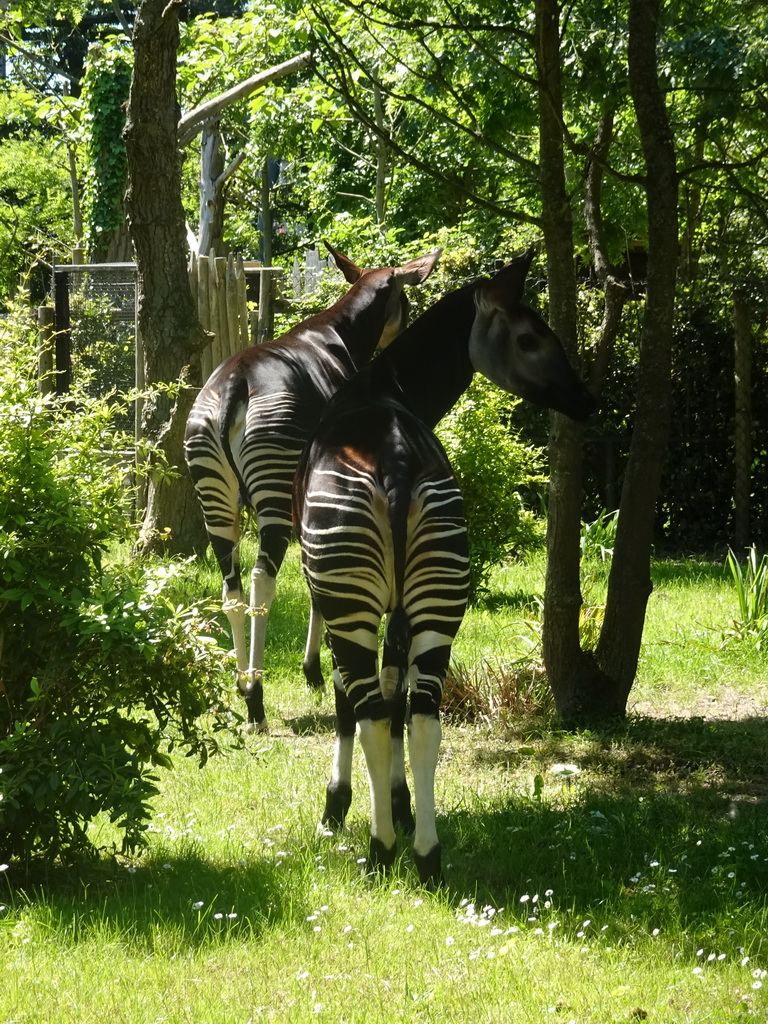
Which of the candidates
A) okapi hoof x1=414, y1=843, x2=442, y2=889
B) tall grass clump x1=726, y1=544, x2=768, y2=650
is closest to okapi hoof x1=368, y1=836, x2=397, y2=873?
okapi hoof x1=414, y1=843, x2=442, y2=889

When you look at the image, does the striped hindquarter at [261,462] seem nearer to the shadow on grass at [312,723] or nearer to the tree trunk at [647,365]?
the shadow on grass at [312,723]

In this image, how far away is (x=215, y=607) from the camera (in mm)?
4559

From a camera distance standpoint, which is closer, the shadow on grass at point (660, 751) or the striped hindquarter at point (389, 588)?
the striped hindquarter at point (389, 588)

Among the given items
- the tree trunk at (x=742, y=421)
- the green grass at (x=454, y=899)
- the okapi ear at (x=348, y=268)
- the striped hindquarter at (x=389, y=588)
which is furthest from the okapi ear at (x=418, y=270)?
the tree trunk at (x=742, y=421)

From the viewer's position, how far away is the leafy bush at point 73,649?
4184mm

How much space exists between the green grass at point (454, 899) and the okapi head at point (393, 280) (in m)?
2.14

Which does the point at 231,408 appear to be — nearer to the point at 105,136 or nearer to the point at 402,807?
the point at 402,807

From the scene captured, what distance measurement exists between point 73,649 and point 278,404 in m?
2.79

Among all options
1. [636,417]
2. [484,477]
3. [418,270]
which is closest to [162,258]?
[484,477]

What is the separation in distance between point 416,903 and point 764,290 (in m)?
8.42

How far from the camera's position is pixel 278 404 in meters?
6.88

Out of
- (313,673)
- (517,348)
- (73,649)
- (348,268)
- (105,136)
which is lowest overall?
(313,673)

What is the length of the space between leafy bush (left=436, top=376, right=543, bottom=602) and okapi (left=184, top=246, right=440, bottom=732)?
104 inches

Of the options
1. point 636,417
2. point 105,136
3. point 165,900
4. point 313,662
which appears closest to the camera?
point 165,900
